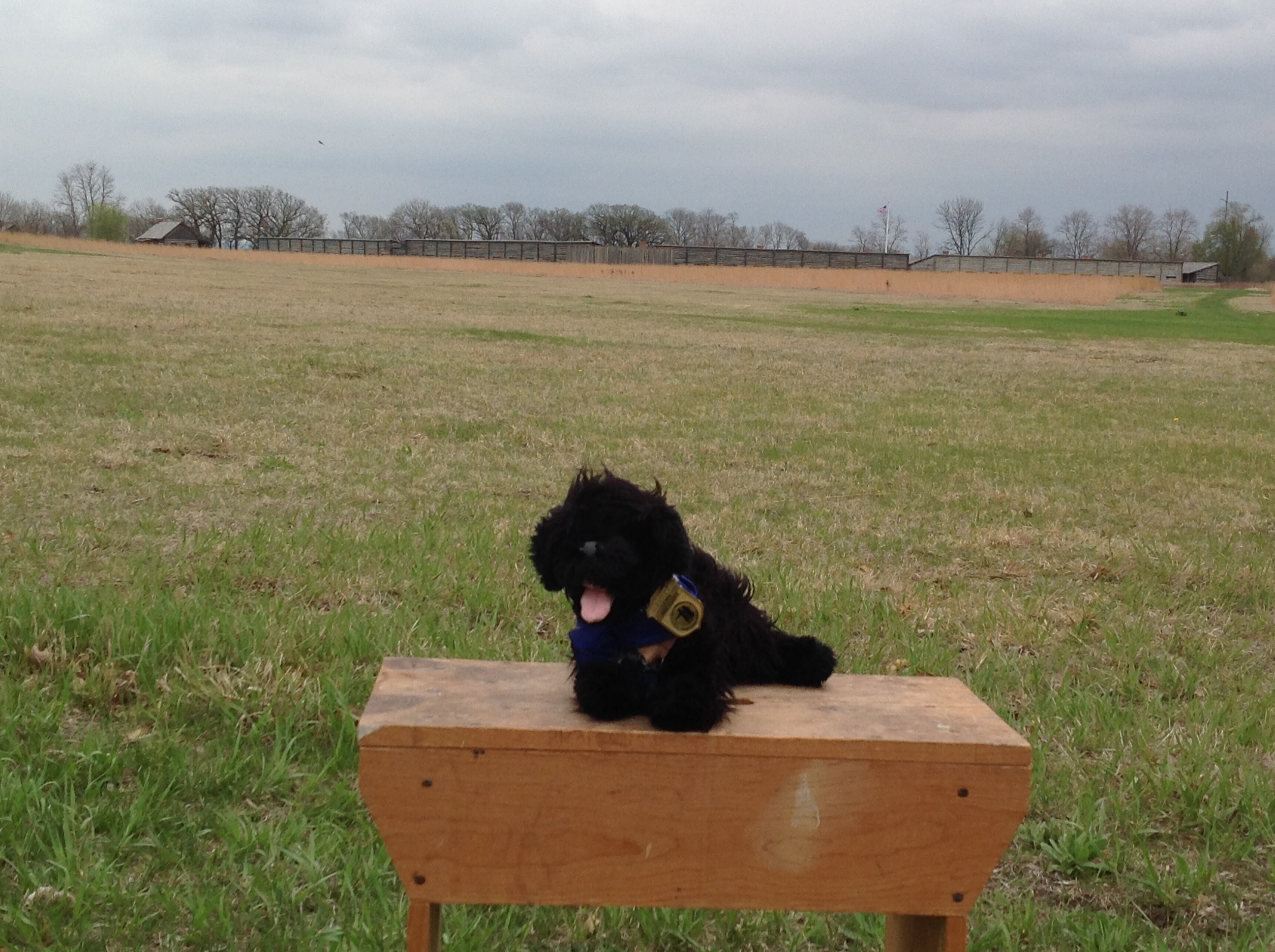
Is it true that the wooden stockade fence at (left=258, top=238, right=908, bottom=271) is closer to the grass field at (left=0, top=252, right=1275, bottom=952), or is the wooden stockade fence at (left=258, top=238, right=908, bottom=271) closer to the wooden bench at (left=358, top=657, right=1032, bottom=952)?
the grass field at (left=0, top=252, right=1275, bottom=952)

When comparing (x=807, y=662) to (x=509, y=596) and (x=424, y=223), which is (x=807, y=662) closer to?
(x=509, y=596)

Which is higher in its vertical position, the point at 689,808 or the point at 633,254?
the point at 633,254

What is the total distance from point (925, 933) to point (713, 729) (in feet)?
2.55

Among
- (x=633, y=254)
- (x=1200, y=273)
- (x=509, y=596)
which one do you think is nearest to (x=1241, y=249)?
(x=1200, y=273)

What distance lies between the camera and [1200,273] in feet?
360

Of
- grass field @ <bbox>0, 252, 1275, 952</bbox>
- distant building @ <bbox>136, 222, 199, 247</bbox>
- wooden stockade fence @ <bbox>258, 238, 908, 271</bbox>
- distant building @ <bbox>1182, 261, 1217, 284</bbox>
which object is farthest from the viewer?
distant building @ <bbox>136, 222, 199, 247</bbox>

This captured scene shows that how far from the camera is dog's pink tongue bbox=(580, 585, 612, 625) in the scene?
244 cm

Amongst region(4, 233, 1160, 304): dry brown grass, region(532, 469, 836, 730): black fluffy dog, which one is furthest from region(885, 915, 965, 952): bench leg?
region(4, 233, 1160, 304): dry brown grass

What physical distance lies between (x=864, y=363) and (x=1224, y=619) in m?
13.5

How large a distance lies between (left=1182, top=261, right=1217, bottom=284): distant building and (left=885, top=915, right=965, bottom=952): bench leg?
11521cm

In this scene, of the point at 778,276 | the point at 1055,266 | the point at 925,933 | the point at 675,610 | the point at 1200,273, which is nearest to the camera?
the point at 675,610

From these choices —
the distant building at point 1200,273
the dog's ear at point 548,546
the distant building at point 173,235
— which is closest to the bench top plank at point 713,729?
the dog's ear at point 548,546

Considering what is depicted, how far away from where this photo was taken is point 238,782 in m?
3.61

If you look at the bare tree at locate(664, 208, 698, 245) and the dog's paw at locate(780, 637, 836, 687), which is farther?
the bare tree at locate(664, 208, 698, 245)
